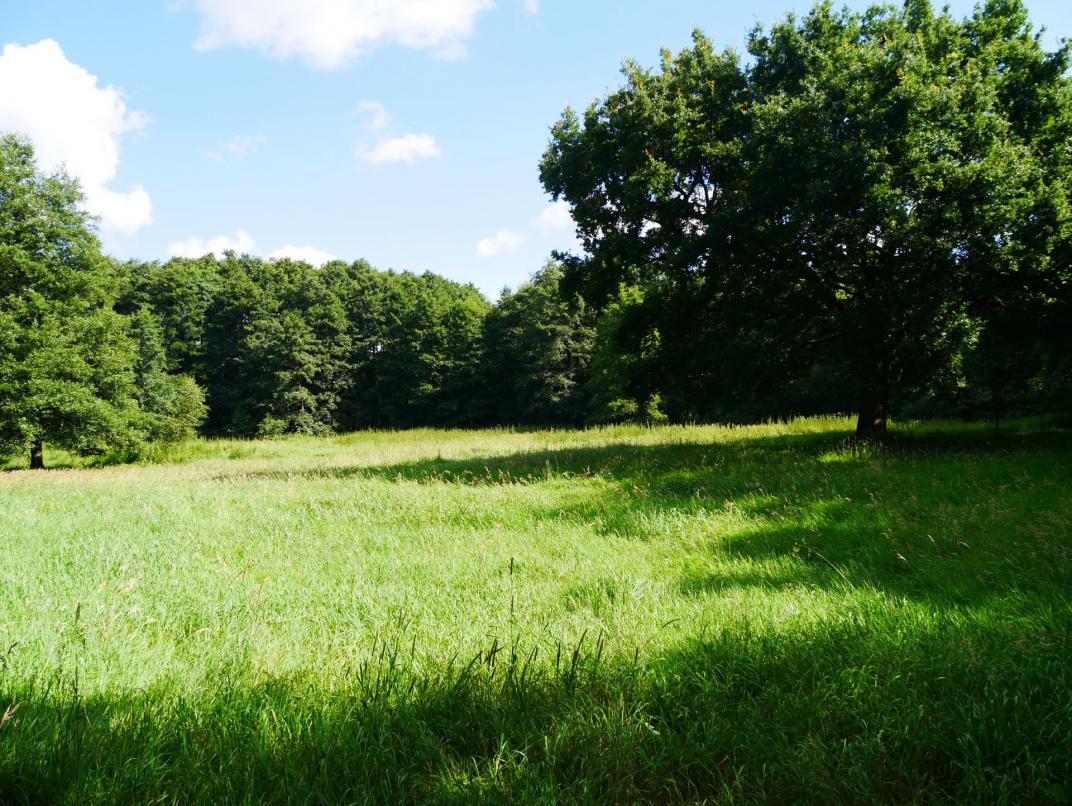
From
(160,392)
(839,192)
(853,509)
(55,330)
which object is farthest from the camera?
(160,392)

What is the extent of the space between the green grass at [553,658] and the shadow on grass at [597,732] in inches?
0.5

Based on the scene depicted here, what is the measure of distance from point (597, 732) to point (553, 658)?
0.71 meters

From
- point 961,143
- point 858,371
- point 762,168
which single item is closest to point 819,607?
point 858,371

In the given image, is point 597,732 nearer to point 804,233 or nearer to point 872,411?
point 804,233

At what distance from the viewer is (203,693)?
2.79 m

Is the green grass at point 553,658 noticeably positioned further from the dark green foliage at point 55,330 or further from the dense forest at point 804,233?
the dark green foliage at point 55,330

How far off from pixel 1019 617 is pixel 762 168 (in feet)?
44.3

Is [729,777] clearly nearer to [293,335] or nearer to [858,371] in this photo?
[858,371]

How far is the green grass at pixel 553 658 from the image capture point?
2148mm

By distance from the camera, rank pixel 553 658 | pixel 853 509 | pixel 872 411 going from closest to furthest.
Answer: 1. pixel 553 658
2. pixel 853 509
3. pixel 872 411

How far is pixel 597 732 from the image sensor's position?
2.43 meters

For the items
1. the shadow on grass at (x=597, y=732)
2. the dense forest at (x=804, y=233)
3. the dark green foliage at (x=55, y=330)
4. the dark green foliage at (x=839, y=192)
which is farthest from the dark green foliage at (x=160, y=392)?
the shadow on grass at (x=597, y=732)

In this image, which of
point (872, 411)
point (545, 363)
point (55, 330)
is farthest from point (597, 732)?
point (545, 363)

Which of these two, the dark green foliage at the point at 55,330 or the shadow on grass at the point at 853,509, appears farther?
the dark green foliage at the point at 55,330
